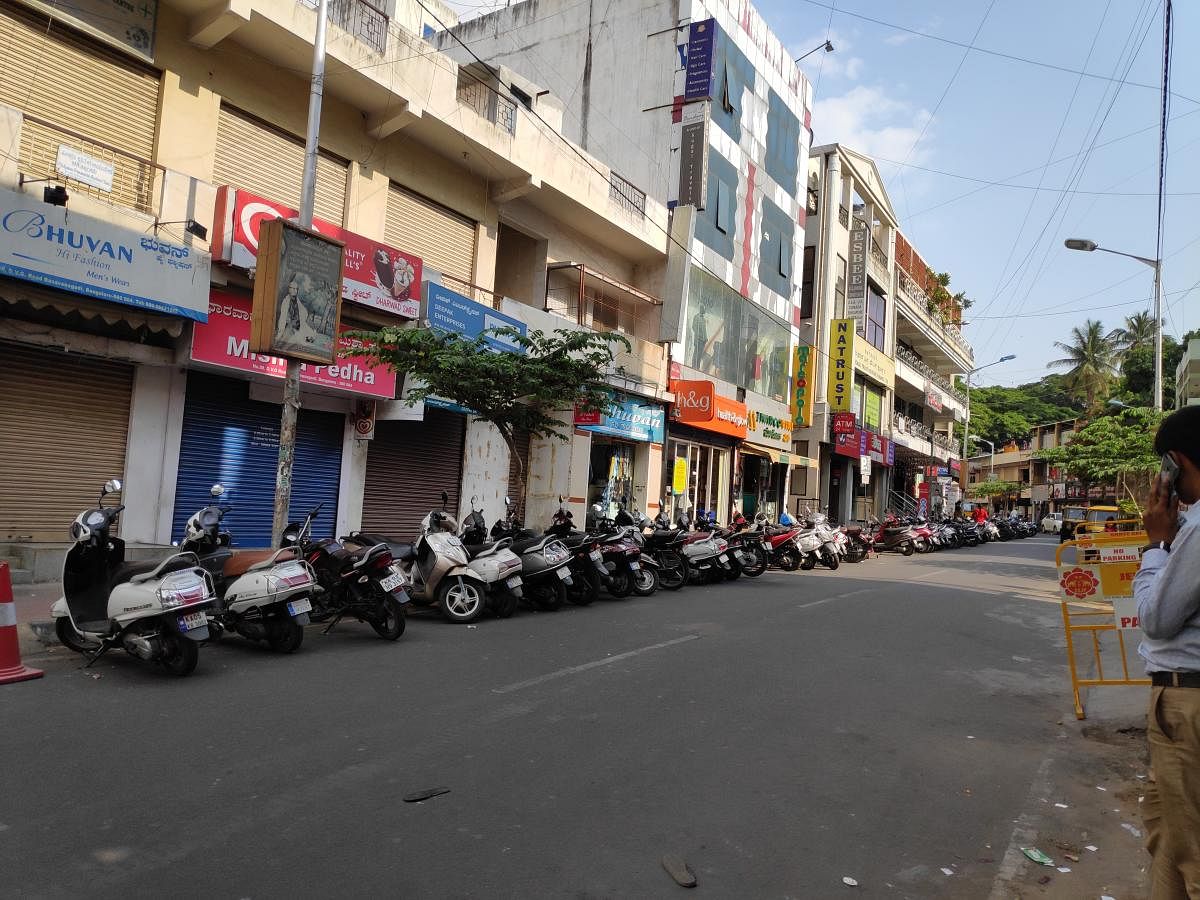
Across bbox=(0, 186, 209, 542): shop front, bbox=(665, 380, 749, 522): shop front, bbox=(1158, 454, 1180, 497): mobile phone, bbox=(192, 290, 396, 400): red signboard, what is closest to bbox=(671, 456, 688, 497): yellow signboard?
bbox=(665, 380, 749, 522): shop front

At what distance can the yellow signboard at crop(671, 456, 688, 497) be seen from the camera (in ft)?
76.4

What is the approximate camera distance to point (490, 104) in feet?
54.0

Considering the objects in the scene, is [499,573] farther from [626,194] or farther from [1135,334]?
[1135,334]

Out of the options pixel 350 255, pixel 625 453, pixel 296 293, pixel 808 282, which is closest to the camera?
pixel 296 293

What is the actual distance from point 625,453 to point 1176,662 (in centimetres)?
1954

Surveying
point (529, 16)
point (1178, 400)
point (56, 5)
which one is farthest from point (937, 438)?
point (56, 5)

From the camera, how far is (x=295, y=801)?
3895mm

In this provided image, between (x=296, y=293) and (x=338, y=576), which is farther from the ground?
(x=296, y=293)

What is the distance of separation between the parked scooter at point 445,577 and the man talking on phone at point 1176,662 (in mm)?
7446

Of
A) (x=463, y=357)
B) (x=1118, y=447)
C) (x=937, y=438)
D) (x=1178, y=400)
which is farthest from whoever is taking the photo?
(x=937, y=438)

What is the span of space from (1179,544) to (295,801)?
381 centimetres

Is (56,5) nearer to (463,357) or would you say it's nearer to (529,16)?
(463,357)

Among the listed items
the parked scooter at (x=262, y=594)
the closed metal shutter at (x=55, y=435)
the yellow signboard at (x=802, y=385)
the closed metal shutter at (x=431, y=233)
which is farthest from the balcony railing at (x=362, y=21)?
the yellow signboard at (x=802, y=385)

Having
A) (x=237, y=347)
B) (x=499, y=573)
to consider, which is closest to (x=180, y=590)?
(x=499, y=573)
